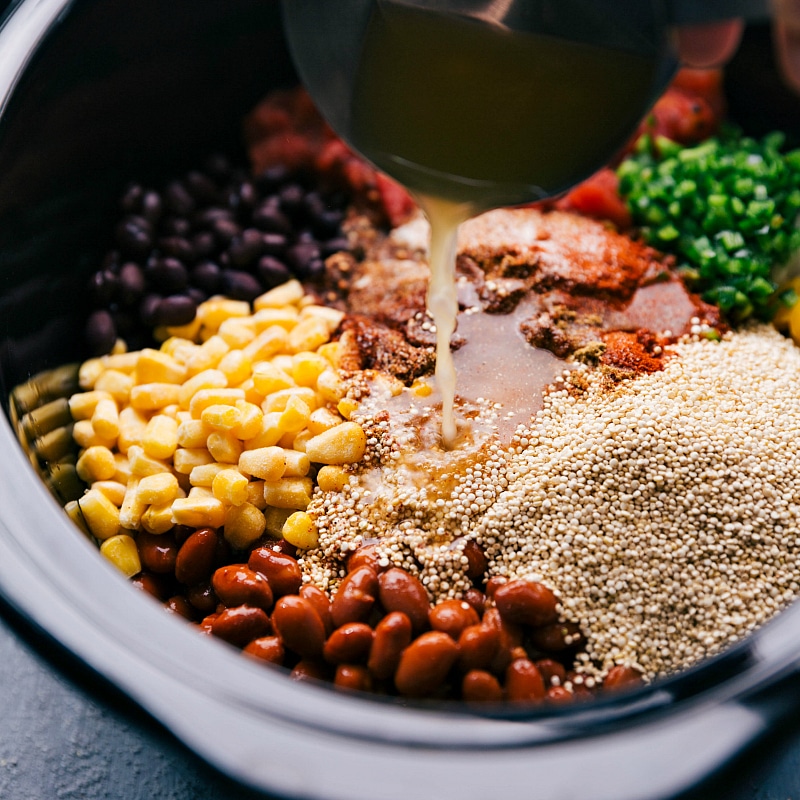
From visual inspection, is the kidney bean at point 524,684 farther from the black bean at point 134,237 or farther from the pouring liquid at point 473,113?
the black bean at point 134,237

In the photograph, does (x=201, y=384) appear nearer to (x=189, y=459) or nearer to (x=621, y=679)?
(x=189, y=459)

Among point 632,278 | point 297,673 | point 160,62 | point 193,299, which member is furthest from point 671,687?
point 160,62

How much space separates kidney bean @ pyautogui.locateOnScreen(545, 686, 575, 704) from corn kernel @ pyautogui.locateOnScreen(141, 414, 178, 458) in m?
0.91

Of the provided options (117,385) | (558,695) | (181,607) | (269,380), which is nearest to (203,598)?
(181,607)

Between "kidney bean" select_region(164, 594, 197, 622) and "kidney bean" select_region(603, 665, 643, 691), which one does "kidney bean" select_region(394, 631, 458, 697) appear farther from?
"kidney bean" select_region(164, 594, 197, 622)

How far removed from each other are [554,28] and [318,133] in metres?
1.03

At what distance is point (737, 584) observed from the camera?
4.70 ft

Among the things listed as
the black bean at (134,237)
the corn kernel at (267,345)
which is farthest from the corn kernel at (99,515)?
the black bean at (134,237)

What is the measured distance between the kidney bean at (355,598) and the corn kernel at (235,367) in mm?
598

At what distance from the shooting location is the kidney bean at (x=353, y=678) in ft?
4.36

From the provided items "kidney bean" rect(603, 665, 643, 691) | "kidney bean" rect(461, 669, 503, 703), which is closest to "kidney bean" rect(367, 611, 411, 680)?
"kidney bean" rect(461, 669, 503, 703)

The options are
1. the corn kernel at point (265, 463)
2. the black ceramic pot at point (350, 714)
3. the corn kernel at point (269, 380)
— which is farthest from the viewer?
the corn kernel at point (269, 380)

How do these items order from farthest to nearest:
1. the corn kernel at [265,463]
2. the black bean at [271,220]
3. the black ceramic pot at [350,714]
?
1. the black bean at [271,220]
2. the corn kernel at [265,463]
3. the black ceramic pot at [350,714]

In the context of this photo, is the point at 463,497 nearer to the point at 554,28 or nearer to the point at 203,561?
the point at 203,561
